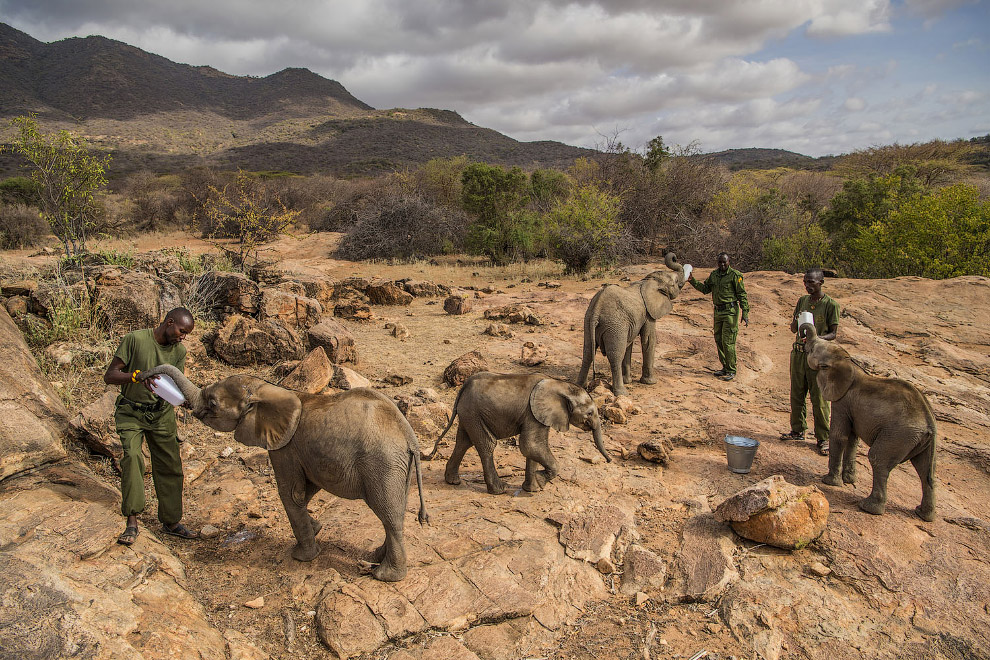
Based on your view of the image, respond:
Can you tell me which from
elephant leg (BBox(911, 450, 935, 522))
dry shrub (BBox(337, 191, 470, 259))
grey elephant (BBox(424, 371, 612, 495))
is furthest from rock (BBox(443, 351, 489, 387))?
dry shrub (BBox(337, 191, 470, 259))

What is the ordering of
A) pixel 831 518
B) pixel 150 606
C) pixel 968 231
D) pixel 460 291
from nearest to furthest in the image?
1. pixel 150 606
2. pixel 831 518
3. pixel 968 231
4. pixel 460 291

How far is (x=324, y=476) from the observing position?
152 inches

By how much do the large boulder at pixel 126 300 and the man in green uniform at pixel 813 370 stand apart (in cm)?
919

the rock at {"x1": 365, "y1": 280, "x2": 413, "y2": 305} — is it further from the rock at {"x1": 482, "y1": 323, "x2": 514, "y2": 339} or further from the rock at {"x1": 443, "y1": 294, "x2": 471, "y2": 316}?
the rock at {"x1": 482, "y1": 323, "x2": 514, "y2": 339}

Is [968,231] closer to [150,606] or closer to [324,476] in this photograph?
[324,476]

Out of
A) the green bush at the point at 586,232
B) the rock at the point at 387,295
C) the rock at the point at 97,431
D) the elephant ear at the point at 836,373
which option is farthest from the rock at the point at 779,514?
the green bush at the point at 586,232

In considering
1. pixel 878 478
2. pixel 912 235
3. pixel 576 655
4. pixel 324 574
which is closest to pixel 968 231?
pixel 912 235

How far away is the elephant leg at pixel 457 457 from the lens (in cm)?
540

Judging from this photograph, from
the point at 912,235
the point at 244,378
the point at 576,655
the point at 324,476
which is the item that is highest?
the point at 912,235

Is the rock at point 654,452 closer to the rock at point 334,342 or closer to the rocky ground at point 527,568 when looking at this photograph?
the rocky ground at point 527,568

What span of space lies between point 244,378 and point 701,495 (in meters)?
4.23

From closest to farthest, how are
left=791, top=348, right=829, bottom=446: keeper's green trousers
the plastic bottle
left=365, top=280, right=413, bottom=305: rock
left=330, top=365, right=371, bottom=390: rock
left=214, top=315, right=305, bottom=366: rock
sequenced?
the plastic bottle < left=791, top=348, right=829, bottom=446: keeper's green trousers < left=330, top=365, right=371, bottom=390: rock < left=214, top=315, right=305, bottom=366: rock < left=365, top=280, right=413, bottom=305: rock

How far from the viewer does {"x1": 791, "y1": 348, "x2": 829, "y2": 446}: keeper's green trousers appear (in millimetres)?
6125

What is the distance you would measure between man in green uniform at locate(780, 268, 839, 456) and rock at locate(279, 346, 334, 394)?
5901 millimetres
